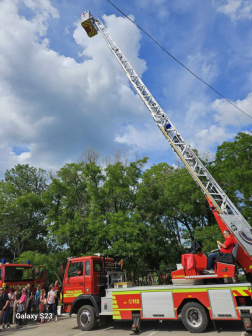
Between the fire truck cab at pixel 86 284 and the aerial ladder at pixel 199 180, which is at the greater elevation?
the aerial ladder at pixel 199 180

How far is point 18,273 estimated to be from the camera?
13.3m

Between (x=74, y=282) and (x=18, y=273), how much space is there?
5945mm

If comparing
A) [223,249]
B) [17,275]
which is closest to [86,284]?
[223,249]

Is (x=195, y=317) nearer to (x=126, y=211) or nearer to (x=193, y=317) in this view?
(x=193, y=317)

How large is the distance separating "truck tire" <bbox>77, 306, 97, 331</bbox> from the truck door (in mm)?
575

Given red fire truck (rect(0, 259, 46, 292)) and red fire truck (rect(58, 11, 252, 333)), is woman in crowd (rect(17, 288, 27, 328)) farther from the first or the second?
red fire truck (rect(58, 11, 252, 333))

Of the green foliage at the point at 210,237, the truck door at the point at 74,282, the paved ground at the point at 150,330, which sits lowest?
the paved ground at the point at 150,330

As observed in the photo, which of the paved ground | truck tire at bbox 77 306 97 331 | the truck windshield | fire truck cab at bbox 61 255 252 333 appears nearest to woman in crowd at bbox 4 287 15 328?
the paved ground

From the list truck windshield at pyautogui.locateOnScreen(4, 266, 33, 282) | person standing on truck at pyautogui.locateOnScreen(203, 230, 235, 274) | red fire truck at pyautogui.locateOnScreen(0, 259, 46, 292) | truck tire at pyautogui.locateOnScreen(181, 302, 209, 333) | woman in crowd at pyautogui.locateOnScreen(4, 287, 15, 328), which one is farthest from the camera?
truck windshield at pyautogui.locateOnScreen(4, 266, 33, 282)

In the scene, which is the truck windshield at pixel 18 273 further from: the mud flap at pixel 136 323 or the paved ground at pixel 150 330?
the mud flap at pixel 136 323

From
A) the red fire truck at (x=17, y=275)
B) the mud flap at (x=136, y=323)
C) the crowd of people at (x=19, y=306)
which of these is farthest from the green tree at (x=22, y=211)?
the mud flap at (x=136, y=323)

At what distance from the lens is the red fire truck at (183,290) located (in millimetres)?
6621

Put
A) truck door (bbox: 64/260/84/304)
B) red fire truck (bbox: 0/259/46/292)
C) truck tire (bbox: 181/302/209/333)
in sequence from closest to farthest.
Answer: truck tire (bbox: 181/302/209/333)
truck door (bbox: 64/260/84/304)
red fire truck (bbox: 0/259/46/292)

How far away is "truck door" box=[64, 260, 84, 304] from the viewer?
8993mm
